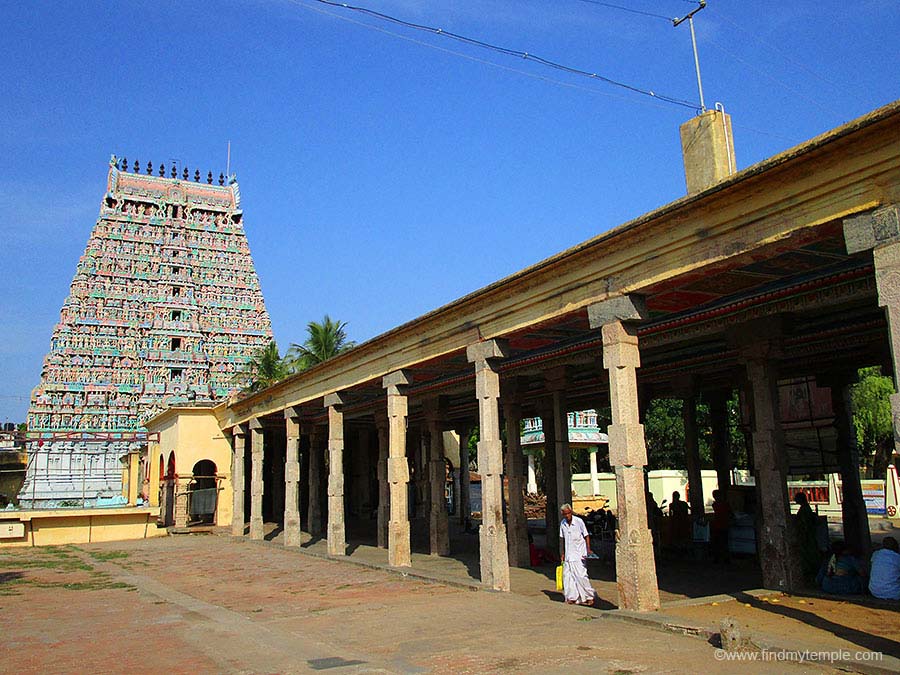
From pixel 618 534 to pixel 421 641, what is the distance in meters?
3.07

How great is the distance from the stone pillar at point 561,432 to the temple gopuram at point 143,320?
1512 inches

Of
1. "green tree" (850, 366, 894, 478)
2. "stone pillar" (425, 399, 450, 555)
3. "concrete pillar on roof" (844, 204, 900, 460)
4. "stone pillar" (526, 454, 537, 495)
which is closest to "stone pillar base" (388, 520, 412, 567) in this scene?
"stone pillar" (425, 399, 450, 555)

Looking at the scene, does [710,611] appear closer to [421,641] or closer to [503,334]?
[421,641]

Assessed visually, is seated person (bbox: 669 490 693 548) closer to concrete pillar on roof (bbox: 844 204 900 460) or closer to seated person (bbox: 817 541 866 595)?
seated person (bbox: 817 541 866 595)

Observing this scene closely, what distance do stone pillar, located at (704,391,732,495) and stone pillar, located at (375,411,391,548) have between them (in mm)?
9435

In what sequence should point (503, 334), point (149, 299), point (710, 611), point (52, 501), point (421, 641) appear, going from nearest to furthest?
point (421, 641)
point (710, 611)
point (503, 334)
point (52, 501)
point (149, 299)

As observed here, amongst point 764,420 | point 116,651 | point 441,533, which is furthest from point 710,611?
point 441,533

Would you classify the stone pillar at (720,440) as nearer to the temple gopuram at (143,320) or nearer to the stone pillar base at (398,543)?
the stone pillar base at (398,543)

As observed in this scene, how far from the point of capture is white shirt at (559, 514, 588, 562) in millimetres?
11250

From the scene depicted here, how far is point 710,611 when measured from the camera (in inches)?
394

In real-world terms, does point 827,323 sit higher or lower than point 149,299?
lower

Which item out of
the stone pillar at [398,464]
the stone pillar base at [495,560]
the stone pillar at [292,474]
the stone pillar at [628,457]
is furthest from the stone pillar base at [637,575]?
the stone pillar at [292,474]

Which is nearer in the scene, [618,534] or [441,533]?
[618,534]

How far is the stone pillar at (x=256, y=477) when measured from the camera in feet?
85.7
